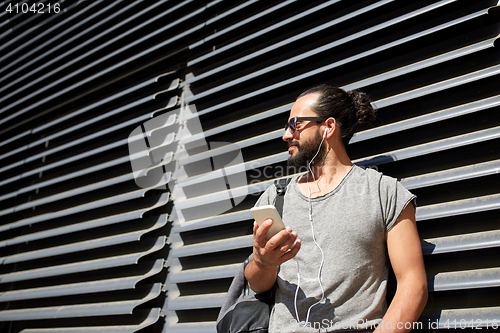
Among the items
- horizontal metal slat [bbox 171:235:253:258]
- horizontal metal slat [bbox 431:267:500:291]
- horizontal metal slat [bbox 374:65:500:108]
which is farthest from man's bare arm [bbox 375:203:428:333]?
horizontal metal slat [bbox 171:235:253:258]

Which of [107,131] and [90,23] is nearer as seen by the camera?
[107,131]

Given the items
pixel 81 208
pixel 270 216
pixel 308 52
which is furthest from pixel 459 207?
pixel 81 208

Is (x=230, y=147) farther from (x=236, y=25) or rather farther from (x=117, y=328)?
(x=117, y=328)

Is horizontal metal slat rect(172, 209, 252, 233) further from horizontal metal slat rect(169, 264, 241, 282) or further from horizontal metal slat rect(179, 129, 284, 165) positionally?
horizontal metal slat rect(179, 129, 284, 165)

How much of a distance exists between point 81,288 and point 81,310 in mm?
197

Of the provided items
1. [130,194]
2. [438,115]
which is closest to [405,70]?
[438,115]

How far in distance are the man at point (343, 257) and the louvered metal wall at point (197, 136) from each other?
36cm

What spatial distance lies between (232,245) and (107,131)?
6.62 feet

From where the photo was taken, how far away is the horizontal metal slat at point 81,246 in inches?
117

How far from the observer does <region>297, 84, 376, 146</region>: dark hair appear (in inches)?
81.7

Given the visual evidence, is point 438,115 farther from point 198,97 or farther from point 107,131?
point 107,131

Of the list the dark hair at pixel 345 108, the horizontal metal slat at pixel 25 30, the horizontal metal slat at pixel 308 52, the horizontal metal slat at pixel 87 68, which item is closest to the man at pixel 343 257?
the dark hair at pixel 345 108

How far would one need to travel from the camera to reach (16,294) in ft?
11.9

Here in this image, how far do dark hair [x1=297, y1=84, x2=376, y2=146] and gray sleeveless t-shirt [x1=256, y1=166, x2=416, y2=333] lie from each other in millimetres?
417
